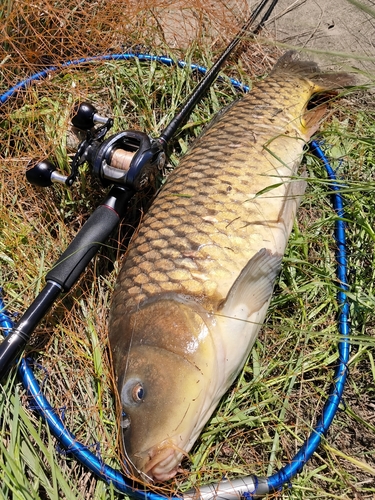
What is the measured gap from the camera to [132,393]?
1.82 m

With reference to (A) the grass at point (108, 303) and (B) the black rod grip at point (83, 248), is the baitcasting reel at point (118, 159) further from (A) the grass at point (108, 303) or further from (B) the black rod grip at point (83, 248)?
(A) the grass at point (108, 303)

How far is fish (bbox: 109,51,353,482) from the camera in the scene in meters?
1.78

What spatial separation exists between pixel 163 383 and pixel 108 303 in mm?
758

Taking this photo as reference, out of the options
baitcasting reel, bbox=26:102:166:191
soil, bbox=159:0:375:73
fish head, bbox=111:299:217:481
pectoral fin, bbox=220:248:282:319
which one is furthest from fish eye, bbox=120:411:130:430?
soil, bbox=159:0:375:73

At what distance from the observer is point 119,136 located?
212 cm

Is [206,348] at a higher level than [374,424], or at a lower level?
higher

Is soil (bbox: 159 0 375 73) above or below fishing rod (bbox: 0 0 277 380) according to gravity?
above

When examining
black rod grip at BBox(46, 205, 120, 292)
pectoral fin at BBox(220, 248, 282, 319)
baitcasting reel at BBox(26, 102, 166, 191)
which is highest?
baitcasting reel at BBox(26, 102, 166, 191)

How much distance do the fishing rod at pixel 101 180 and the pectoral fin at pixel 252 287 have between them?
624 millimetres

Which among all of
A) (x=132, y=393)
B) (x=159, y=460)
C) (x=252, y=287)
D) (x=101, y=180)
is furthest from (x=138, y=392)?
(x=101, y=180)

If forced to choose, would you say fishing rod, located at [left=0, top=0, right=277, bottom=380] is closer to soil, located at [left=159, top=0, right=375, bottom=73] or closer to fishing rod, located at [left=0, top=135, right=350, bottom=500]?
fishing rod, located at [left=0, top=135, right=350, bottom=500]

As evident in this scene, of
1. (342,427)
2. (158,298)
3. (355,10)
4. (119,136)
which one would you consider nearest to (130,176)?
(119,136)

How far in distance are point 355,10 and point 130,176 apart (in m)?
2.19

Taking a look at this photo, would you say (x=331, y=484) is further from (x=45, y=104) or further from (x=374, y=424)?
(x=45, y=104)
